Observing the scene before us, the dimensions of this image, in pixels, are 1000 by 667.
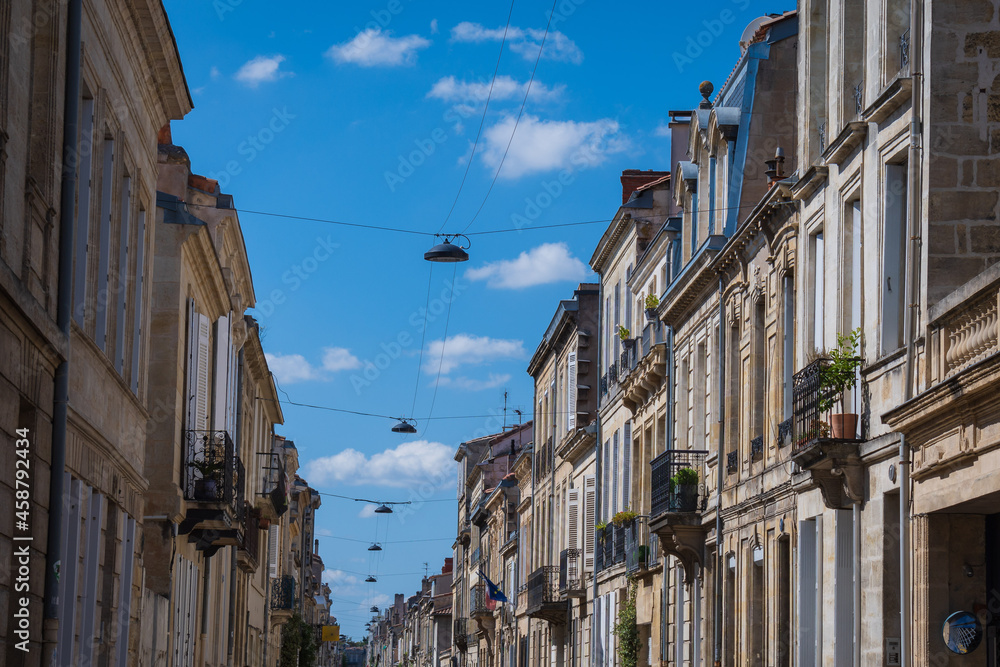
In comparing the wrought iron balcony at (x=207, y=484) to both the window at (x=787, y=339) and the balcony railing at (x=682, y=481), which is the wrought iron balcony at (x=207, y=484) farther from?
the window at (x=787, y=339)

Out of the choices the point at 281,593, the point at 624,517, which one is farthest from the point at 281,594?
the point at 624,517

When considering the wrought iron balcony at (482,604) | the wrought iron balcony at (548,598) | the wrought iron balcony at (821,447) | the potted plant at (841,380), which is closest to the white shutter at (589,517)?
the wrought iron balcony at (548,598)

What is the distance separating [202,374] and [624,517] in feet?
35.3

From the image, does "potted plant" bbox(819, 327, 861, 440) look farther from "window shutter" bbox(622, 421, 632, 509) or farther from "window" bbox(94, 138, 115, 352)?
"window shutter" bbox(622, 421, 632, 509)

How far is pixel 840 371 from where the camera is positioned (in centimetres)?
1820

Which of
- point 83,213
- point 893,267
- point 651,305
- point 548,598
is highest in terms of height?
point 651,305

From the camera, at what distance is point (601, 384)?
38.5 metres

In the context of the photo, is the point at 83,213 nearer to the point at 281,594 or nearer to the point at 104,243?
the point at 104,243

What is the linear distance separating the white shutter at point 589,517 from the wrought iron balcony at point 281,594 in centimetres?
1994

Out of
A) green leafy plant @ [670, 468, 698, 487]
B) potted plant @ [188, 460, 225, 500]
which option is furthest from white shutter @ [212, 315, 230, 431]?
green leafy plant @ [670, 468, 698, 487]

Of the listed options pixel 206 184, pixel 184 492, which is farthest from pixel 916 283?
pixel 206 184

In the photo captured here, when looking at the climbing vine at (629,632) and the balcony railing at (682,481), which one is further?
the climbing vine at (629,632)

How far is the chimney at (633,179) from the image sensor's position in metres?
38.0

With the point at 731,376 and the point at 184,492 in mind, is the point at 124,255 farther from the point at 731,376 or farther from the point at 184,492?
the point at 731,376
